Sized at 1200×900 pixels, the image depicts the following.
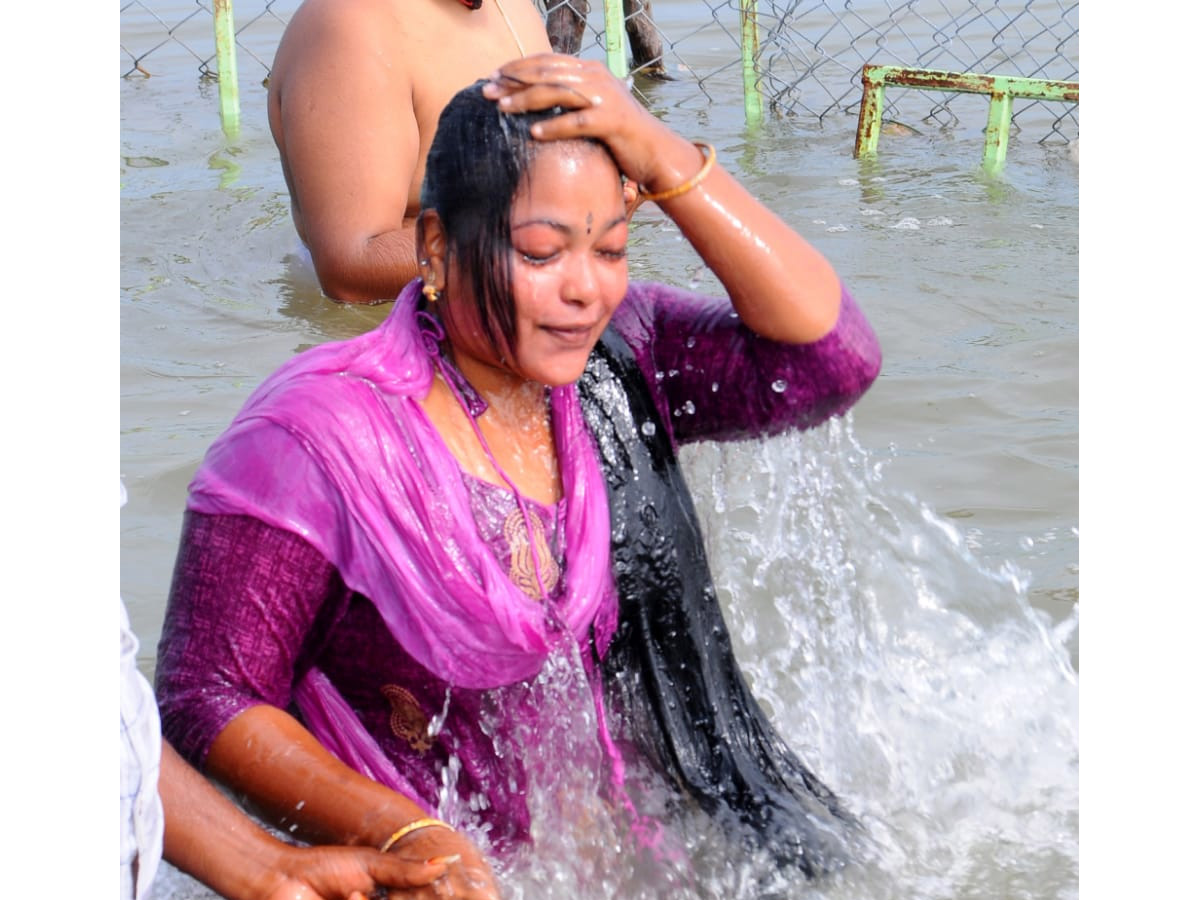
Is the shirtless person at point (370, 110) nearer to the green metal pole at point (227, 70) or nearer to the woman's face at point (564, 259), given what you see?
the woman's face at point (564, 259)

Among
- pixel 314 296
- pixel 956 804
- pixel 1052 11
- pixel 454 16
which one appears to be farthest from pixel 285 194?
pixel 1052 11

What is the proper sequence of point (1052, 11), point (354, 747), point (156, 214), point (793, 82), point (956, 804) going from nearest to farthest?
point (354, 747), point (956, 804), point (156, 214), point (793, 82), point (1052, 11)

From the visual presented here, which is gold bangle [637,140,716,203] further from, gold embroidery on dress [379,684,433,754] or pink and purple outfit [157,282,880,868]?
gold embroidery on dress [379,684,433,754]

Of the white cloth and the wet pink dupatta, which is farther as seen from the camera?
the wet pink dupatta

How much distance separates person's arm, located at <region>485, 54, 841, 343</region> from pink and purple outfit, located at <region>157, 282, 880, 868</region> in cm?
7

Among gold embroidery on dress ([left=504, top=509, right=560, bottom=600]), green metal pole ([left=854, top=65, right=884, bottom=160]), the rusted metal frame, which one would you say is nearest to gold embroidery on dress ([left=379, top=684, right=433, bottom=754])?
gold embroidery on dress ([left=504, top=509, right=560, bottom=600])

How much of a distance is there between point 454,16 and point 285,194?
271 cm

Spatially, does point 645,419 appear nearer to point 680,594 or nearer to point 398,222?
point 680,594

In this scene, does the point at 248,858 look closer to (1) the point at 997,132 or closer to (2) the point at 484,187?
(2) the point at 484,187

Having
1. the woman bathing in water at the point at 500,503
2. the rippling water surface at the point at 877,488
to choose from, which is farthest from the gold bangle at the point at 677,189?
the rippling water surface at the point at 877,488

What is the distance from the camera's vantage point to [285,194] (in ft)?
22.5

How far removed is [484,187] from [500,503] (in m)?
0.45

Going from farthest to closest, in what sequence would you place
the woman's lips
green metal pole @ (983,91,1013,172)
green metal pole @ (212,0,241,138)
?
1. green metal pole @ (212,0,241,138)
2. green metal pole @ (983,91,1013,172)
3. the woman's lips

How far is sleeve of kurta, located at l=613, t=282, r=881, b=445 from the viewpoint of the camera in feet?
8.38
